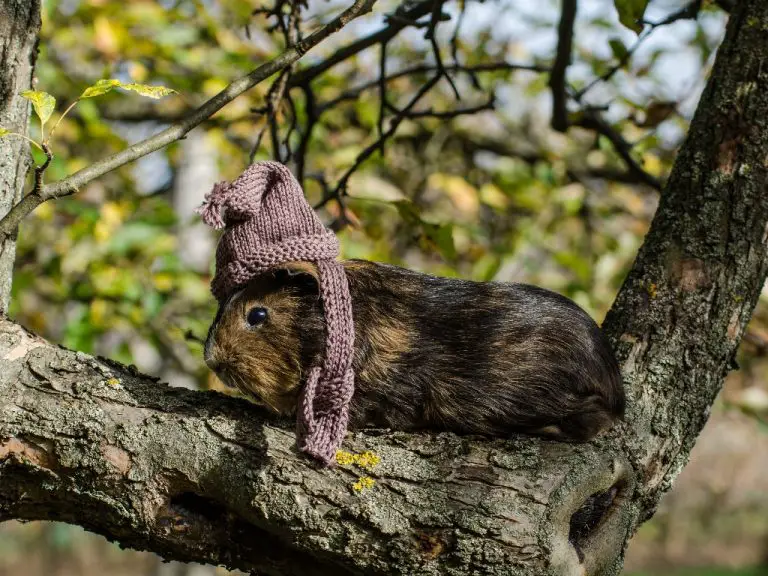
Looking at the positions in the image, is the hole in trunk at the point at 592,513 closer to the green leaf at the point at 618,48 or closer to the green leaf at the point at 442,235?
the green leaf at the point at 442,235

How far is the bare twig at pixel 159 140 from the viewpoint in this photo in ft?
5.45

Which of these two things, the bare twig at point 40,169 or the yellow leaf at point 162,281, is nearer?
the bare twig at point 40,169

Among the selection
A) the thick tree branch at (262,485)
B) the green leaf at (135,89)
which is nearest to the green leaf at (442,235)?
the thick tree branch at (262,485)

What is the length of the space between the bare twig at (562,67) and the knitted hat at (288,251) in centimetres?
141

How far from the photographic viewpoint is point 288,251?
186 cm

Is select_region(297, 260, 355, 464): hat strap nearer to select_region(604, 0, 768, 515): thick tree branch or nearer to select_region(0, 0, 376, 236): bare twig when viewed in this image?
select_region(0, 0, 376, 236): bare twig

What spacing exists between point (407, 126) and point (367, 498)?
3624 mm

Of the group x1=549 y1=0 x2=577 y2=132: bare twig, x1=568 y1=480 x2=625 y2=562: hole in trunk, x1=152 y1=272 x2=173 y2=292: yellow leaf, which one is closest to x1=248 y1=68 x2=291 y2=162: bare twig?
x1=549 y1=0 x2=577 y2=132: bare twig

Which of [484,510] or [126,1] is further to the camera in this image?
[126,1]

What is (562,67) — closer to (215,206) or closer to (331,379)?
(215,206)

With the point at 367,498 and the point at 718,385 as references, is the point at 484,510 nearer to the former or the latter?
the point at 367,498

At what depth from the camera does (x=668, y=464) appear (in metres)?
1.91

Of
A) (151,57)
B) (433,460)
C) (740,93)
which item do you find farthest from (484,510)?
(151,57)

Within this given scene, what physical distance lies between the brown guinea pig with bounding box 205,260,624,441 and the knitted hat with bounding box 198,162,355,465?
0.26 feet
